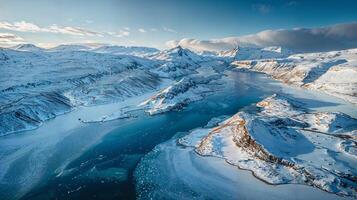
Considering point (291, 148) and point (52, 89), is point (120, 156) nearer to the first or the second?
point (291, 148)

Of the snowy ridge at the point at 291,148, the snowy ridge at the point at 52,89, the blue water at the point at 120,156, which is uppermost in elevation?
the snowy ridge at the point at 291,148

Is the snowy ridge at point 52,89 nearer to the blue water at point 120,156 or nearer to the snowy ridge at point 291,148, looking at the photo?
the blue water at point 120,156

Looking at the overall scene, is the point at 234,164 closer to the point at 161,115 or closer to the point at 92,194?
the point at 92,194

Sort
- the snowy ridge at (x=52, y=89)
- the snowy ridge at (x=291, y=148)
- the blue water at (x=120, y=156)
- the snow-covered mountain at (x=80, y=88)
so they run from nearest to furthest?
the snowy ridge at (x=291, y=148) → the blue water at (x=120, y=156) → the snowy ridge at (x=52, y=89) → the snow-covered mountain at (x=80, y=88)

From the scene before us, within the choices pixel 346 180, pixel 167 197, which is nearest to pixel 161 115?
pixel 167 197

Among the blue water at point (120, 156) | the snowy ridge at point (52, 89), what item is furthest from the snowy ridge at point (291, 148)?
the snowy ridge at point (52, 89)

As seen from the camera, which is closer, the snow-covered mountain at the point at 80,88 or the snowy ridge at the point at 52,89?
the snowy ridge at the point at 52,89

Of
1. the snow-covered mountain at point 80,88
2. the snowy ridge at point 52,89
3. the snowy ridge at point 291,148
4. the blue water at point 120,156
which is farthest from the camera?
the snow-covered mountain at point 80,88
